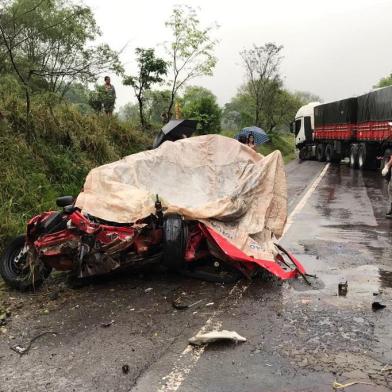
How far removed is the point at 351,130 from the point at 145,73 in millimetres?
11421

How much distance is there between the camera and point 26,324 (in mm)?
5000

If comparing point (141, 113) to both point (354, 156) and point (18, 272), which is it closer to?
point (354, 156)

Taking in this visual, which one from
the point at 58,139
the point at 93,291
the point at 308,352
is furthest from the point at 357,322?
the point at 58,139

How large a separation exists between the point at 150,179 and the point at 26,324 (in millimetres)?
2545

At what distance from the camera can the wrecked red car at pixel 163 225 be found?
574cm

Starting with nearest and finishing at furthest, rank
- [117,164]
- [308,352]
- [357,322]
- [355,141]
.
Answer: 1. [308,352]
2. [357,322]
3. [117,164]
4. [355,141]

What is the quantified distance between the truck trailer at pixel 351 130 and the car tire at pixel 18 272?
47.9ft

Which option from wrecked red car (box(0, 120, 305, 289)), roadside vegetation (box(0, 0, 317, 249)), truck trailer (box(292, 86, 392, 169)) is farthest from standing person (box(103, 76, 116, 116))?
truck trailer (box(292, 86, 392, 169))

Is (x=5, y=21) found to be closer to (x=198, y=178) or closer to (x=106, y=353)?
(x=198, y=178)

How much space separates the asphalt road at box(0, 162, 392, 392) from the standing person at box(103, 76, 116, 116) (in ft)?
32.8

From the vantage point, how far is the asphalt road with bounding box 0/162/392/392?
370 centimetres

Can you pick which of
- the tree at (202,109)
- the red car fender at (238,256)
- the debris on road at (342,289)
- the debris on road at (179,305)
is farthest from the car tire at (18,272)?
the tree at (202,109)

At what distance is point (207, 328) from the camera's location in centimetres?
469

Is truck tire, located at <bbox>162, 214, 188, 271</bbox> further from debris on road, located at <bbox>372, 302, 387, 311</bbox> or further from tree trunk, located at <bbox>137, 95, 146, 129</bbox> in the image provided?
tree trunk, located at <bbox>137, 95, 146, 129</bbox>
